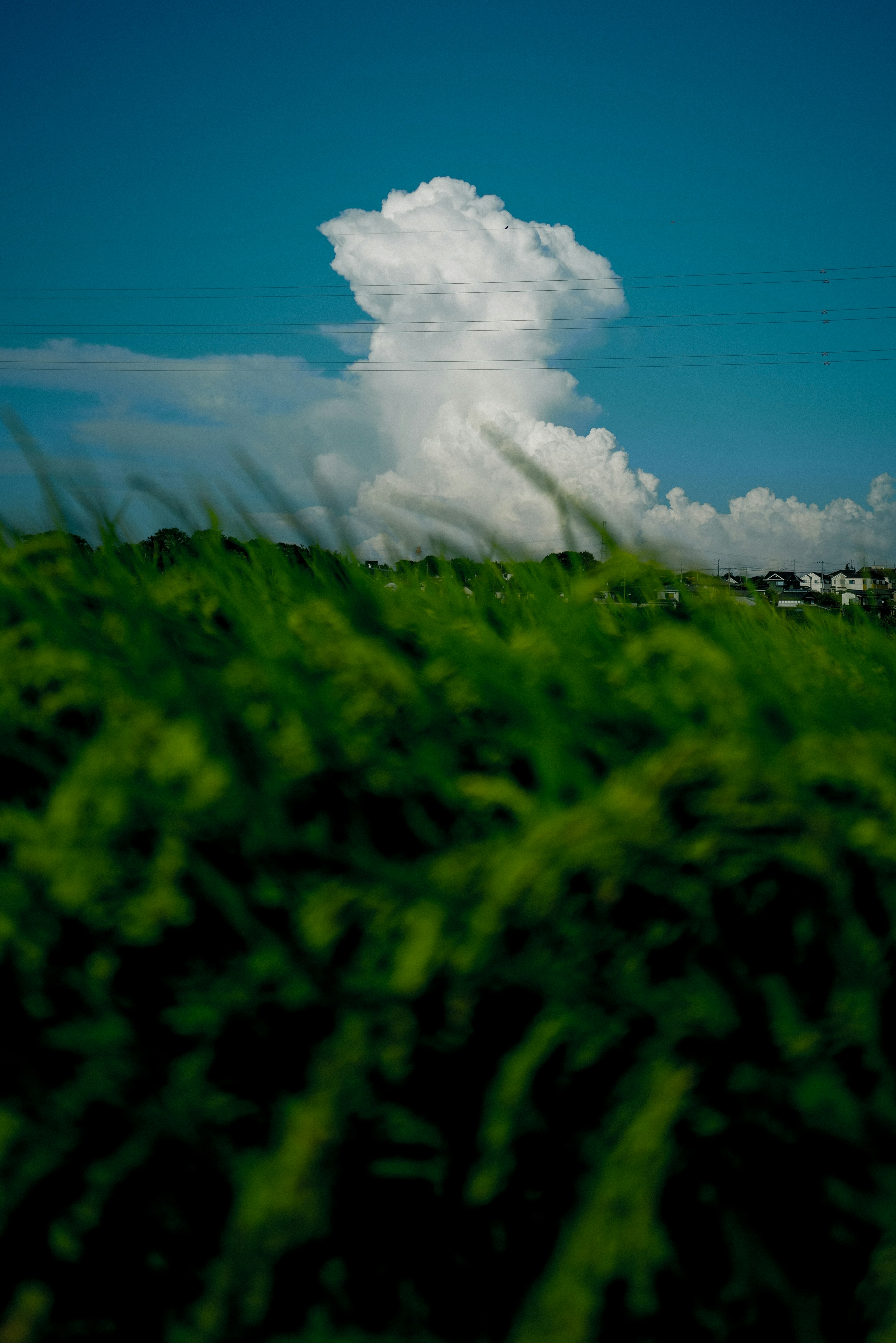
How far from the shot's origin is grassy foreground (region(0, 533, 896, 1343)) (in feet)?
2.32

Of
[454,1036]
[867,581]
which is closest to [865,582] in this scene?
[867,581]

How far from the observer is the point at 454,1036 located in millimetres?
745

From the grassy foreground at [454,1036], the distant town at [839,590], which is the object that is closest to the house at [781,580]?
the distant town at [839,590]

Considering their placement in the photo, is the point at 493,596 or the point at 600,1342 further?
the point at 493,596

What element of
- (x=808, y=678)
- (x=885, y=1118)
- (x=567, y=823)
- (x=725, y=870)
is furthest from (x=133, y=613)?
(x=885, y=1118)

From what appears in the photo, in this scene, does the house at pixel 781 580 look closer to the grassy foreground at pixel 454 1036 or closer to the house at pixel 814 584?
the house at pixel 814 584

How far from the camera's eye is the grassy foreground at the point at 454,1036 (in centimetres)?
71

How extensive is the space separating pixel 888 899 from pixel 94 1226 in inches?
32.6

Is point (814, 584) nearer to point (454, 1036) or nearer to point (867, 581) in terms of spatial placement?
point (867, 581)

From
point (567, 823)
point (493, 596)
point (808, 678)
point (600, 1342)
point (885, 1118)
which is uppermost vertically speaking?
point (493, 596)

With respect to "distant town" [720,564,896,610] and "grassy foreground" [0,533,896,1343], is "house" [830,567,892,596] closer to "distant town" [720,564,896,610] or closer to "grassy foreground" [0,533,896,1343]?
"distant town" [720,564,896,610]

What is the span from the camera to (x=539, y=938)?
73 centimetres

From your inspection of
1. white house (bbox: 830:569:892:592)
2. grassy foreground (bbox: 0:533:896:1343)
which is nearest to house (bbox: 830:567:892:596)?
white house (bbox: 830:569:892:592)

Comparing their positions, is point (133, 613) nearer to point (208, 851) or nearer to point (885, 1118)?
point (208, 851)
